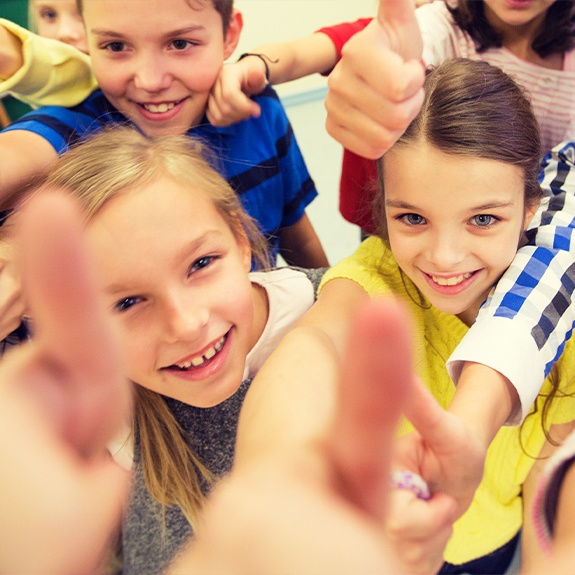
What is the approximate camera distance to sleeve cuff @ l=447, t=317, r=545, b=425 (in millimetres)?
390

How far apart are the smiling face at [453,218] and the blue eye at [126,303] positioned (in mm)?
239

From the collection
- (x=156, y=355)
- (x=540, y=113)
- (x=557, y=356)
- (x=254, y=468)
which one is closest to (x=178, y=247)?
(x=156, y=355)

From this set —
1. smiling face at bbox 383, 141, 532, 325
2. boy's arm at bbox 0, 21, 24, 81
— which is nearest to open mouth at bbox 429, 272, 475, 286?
smiling face at bbox 383, 141, 532, 325

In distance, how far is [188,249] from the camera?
0.44m

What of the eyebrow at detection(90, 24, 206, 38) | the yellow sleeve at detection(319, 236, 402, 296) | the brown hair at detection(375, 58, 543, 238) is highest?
the eyebrow at detection(90, 24, 206, 38)

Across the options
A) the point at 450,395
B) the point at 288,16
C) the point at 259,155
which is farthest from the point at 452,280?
the point at 288,16

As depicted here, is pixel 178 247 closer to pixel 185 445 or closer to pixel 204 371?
pixel 204 371

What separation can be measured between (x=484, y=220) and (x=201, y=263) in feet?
0.83

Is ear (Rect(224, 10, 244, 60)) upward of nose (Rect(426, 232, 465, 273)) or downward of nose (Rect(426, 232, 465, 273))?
upward

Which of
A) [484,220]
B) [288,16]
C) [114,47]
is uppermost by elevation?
[114,47]

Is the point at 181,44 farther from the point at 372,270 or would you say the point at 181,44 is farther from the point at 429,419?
the point at 429,419

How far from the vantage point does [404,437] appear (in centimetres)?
29

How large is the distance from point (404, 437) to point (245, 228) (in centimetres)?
34

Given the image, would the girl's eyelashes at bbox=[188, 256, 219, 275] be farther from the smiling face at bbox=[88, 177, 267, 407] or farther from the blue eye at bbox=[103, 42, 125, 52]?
the blue eye at bbox=[103, 42, 125, 52]
